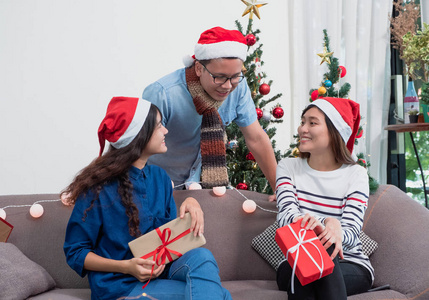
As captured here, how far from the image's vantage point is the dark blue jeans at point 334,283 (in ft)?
4.70

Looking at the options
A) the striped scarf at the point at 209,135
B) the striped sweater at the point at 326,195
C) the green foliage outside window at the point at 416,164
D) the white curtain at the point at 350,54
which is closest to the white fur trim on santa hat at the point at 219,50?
the striped scarf at the point at 209,135

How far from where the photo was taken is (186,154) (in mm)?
2156

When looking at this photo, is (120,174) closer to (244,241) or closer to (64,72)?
(244,241)

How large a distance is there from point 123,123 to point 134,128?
0.04 meters

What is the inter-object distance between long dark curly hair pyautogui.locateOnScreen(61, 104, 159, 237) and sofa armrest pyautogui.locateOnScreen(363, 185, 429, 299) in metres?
1.07

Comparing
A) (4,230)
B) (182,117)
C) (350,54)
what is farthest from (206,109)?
(350,54)

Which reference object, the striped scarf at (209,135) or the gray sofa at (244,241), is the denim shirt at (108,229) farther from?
the striped scarf at (209,135)

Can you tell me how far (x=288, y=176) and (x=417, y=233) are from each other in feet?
2.02

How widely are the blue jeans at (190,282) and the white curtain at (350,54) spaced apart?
2.71 m

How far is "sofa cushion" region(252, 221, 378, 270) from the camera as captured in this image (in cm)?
189

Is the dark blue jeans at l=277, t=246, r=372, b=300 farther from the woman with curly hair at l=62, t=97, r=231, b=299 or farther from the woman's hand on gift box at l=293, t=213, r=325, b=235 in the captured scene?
the woman with curly hair at l=62, t=97, r=231, b=299

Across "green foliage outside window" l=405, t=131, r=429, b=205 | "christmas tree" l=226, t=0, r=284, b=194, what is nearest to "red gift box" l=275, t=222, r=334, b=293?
"christmas tree" l=226, t=0, r=284, b=194

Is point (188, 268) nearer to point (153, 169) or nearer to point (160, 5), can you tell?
point (153, 169)

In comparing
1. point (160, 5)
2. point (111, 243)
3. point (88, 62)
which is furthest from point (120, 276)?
point (160, 5)
